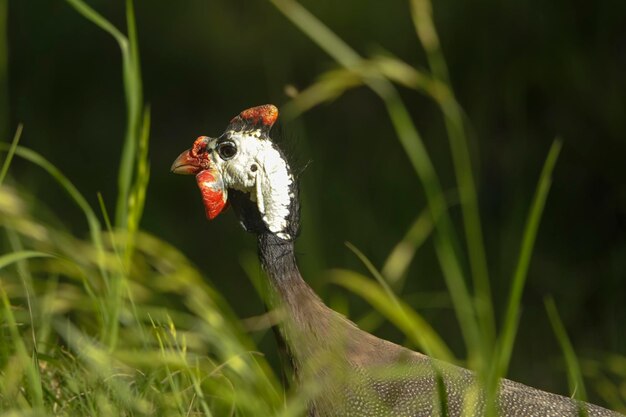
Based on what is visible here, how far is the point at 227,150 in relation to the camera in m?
2.34

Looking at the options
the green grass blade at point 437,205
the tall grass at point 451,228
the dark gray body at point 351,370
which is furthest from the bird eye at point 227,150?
the green grass blade at point 437,205

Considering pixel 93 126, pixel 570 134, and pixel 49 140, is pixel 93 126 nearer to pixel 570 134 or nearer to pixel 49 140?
pixel 49 140

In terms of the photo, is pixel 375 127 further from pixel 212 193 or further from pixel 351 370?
pixel 351 370

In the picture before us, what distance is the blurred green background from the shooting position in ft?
12.9

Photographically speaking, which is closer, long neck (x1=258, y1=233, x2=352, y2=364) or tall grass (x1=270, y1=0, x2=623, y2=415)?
tall grass (x1=270, y1=0, x2=623, y2=415)

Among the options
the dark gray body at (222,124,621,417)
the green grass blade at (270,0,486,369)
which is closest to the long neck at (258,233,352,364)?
the dark gray body at (222,124,621,417)

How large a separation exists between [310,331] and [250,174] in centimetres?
30

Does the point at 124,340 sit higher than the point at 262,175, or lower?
lower

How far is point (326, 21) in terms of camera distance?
13.1ft

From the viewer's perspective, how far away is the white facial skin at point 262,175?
2.26 meters

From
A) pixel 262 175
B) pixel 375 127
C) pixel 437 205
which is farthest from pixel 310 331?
pixel 375 127

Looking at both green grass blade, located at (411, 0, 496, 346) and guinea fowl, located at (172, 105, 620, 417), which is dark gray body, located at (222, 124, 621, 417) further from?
green grass blade, located at (411, 0, 496, 346)

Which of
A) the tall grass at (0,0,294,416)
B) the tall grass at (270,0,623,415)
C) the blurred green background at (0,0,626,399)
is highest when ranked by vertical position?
the blurred green background at (0,0,626,399)

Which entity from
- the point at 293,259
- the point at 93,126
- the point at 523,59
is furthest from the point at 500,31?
the point at 293,259
